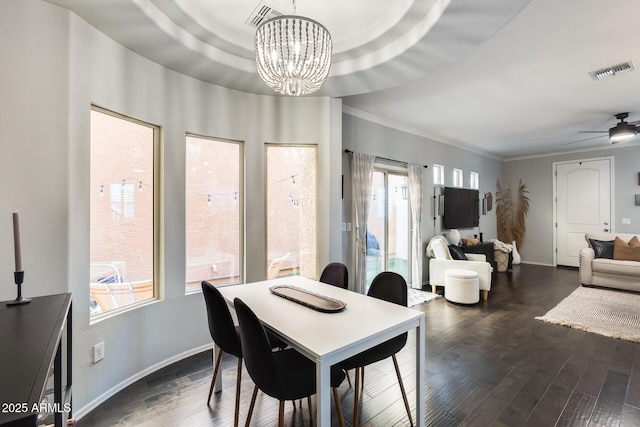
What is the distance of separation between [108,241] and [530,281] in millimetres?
6778

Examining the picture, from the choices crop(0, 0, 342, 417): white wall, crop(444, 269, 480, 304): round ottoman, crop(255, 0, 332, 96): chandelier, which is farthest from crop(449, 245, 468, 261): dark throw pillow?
crop(255, 0, 332, 96): chandelier

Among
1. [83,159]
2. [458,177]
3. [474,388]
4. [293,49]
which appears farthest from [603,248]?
[83,159]

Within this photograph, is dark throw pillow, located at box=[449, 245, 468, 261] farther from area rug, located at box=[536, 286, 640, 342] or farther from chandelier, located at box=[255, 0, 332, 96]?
chandelier, located at box=[255, 0, 332, 96]

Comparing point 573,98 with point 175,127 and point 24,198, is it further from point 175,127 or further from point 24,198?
point 24,198

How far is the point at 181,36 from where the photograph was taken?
230 cm

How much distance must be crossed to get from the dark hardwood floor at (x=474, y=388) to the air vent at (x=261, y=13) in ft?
9.50

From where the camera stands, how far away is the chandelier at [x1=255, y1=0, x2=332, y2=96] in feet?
5.47

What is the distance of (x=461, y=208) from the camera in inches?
236

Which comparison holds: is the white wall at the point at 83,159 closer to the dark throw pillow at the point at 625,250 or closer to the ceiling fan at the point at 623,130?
the ceiling fan at the point at 623,130

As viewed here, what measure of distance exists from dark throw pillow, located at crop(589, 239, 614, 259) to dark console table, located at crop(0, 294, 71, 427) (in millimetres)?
7335

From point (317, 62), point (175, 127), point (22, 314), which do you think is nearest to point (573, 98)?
point (317, 62)

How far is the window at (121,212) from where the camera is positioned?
2238mm

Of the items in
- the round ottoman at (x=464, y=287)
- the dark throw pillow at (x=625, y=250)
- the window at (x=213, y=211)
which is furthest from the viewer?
the dark throw pillow at (x=625, y=250)

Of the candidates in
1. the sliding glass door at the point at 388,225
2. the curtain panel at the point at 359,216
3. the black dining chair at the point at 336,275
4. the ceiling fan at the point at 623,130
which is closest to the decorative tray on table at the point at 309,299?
the black dining chair at the point at 336,275
